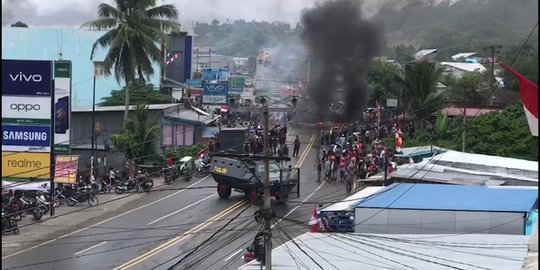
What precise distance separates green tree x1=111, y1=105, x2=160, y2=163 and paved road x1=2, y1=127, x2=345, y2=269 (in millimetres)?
5173

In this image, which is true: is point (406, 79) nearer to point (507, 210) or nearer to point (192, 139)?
point (192, 139)

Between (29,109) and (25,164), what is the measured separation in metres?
1.90

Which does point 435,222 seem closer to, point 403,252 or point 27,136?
point 403,252

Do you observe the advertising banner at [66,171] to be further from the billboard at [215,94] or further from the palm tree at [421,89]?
the palm tree at [421,89]

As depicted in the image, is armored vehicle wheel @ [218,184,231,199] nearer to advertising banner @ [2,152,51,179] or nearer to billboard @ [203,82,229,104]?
advertising banner @ [2,152,51,179]

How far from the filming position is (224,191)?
93.0 feet

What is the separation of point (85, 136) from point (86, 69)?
69.8ft

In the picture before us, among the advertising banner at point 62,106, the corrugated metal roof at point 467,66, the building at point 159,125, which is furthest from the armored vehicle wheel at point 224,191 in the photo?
the corrugated metal roof at point 467,66

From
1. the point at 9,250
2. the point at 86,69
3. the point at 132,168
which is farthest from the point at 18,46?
the point at 9,250

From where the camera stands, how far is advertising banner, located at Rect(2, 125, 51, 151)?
2489 centimetres

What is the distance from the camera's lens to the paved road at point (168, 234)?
19359 mm

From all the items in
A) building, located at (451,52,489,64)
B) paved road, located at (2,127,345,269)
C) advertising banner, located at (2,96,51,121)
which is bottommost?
paved road, located at (2,127,345,269)

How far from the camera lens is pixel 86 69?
60.3m

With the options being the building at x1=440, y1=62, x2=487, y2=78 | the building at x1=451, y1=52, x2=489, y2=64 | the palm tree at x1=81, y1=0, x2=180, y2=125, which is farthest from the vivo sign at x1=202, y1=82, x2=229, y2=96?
the building at x1=451, y1=52, x2=489, y2=64
